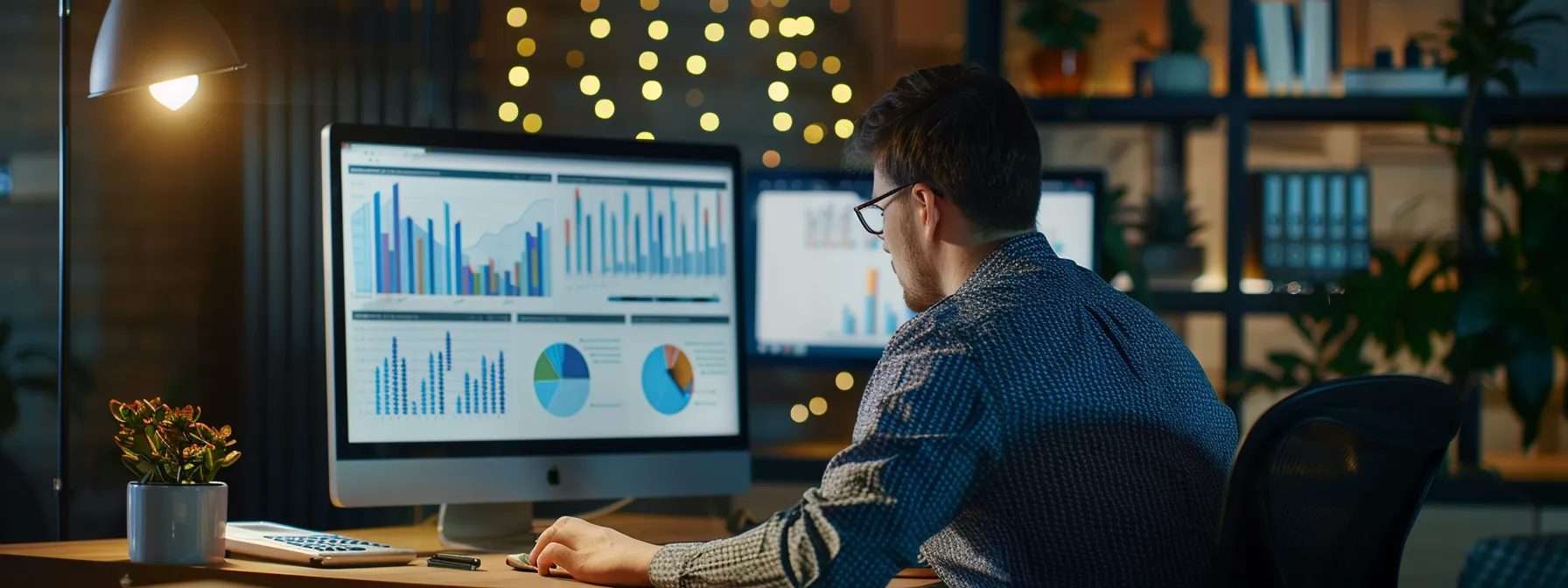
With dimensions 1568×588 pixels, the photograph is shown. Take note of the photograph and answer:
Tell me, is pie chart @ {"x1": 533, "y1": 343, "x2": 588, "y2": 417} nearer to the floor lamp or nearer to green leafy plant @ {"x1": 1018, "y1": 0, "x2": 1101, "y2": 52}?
the floor lamp

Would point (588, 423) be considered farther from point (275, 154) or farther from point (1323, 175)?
point (1323, 175)

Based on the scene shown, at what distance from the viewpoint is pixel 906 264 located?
1262 millimetres

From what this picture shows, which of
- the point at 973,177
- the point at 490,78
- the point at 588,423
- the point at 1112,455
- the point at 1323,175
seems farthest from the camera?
the point at 490,78

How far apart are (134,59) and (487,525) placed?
→ 0.67 meters

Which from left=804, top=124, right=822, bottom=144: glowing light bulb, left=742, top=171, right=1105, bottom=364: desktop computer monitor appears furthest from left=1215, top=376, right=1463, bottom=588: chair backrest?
left=804, top=124, right=822, bottom=144: glowing light bulb

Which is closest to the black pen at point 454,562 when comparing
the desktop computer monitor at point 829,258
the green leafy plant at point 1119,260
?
the desktop computer monitor at point 829,258

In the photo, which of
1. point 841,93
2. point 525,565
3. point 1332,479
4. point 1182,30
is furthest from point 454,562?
point 1182,30

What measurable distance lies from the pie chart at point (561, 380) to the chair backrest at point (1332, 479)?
0.82 metres

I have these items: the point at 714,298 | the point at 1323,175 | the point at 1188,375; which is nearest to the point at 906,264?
the point at 1188,375

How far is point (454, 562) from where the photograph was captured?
4.27 feet

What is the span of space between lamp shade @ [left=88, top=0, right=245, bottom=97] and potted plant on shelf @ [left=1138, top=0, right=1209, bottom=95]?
2.37 m

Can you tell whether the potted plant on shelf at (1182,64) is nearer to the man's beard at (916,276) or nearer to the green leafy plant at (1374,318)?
the green leafy plant at (1374,318)

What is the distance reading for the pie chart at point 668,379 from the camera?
1572 mm

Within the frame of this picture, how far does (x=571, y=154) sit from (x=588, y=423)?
329mm
